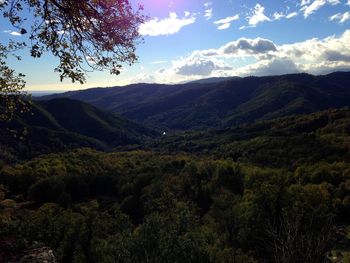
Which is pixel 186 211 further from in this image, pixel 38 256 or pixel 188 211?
pixel 38 256

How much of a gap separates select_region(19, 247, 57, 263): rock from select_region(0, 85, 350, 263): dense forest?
21cm

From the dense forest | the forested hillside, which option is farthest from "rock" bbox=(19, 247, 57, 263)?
the forested hillside

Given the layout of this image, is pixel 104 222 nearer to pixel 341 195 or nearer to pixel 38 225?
pixel 38 225

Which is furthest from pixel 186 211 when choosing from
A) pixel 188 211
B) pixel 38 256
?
pixel 38 256

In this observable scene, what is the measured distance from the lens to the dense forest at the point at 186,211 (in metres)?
24.4

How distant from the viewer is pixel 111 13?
18359mm

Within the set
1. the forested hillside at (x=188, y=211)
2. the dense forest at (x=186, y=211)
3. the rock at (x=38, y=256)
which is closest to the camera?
the rock at (x=38, y=256)

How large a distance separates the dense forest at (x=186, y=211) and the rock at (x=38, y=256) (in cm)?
21

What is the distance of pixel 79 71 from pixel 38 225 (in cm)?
6183

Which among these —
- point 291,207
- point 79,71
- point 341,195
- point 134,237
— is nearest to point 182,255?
point 134,237

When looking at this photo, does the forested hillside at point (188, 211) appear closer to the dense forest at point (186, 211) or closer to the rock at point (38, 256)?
the dense forest at point (186, 211)

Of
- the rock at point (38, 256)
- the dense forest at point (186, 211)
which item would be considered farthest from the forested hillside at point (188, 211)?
the rock at point (38, 256)

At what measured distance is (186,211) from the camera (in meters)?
56.2

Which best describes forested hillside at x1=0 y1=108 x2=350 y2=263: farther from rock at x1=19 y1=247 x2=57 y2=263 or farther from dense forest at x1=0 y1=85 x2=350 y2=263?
rock at x1=19 y1=247 x2=57 y2=263
